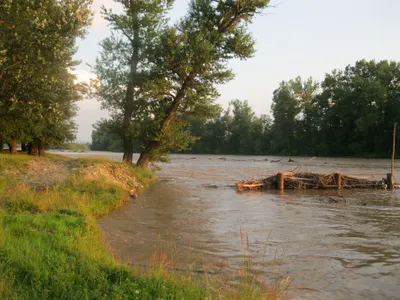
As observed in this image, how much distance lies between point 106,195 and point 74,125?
20.5m

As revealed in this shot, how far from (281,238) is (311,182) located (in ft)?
54.0

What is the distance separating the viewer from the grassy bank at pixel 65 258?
5539 mm

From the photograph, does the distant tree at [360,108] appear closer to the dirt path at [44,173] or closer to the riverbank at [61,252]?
the dirt path at [44,173]

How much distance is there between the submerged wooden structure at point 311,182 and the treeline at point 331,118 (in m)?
44.6

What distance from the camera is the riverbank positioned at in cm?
553

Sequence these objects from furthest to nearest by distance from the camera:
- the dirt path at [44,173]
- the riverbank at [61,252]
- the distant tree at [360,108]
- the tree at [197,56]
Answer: the distant tree at [360,108] → the tree at [197,56] → the dirt path at [44,173] → the riverbank at [61,252]

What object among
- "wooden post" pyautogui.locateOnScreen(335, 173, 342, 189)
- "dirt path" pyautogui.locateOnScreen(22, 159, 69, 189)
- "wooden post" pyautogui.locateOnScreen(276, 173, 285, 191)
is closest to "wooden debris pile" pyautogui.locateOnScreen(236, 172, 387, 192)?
"wooden post" pyautogui.locateOnScreen(335, 173, 342, 189)

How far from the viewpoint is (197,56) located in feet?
83.9

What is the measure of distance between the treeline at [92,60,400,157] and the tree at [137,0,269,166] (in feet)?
139

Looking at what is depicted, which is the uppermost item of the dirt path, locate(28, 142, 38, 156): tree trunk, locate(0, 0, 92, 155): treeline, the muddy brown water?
locate(0, 0, 92, 155): treeline

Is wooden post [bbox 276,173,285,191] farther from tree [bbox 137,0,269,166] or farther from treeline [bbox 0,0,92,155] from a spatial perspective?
treeline [bbox 0,0,92,155]

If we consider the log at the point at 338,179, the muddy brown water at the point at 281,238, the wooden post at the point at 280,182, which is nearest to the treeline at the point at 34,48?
the muddy brown water at the point at 281,238

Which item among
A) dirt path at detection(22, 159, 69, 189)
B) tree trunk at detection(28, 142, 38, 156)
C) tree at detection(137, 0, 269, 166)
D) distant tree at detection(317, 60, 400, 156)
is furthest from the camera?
distant tree at detection(317, 60, 400, 156)

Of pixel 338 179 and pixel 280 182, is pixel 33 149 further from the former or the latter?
pixel 338 179
